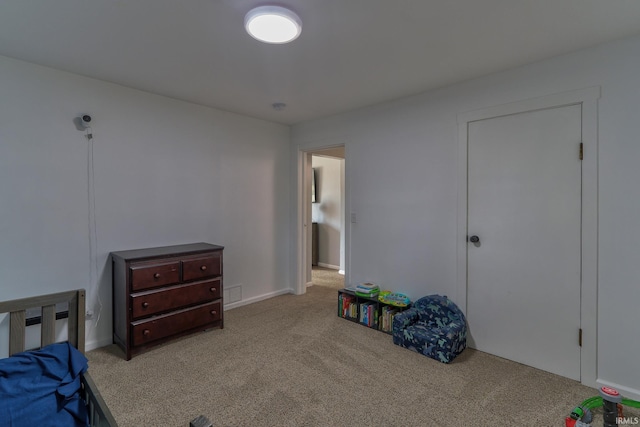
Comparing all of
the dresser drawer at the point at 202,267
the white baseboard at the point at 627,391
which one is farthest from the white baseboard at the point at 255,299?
the white baseboard at the point at 627,391

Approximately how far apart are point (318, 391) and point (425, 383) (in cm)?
76

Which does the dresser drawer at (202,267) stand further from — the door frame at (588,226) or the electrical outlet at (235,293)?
the door frame at (588,226)

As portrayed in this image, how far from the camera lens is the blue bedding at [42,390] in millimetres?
1302

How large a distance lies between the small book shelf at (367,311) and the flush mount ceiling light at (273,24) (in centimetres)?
250

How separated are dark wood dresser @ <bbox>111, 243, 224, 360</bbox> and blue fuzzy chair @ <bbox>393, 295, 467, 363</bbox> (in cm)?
177

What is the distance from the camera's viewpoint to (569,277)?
228 cm

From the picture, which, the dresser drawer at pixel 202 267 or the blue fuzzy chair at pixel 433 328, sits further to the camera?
the dresser drawer at pixel 202 267

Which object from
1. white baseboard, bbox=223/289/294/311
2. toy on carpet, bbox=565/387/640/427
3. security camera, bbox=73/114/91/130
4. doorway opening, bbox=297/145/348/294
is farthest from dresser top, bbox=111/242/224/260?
toy on carpet, bbox=565/387/640/427

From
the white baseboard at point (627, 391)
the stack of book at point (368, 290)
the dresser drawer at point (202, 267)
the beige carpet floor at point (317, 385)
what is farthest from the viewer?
the stack of book at point (368, 290)

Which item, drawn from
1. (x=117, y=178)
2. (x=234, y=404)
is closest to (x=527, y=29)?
(x=234, y=404)

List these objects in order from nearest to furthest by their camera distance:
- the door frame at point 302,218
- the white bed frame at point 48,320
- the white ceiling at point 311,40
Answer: the white bed frame at point 48,320
the white ceiling at point 311,40
the door frame at point 302,218

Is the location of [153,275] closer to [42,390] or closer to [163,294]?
[163,294]

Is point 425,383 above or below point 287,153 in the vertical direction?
below

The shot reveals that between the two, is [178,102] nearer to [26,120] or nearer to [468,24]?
[26,120]
